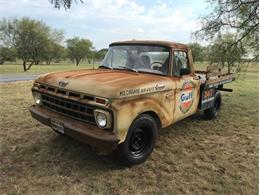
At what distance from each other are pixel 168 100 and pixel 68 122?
5.90ft

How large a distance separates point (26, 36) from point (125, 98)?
103 ft

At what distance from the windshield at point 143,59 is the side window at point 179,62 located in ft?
0.68

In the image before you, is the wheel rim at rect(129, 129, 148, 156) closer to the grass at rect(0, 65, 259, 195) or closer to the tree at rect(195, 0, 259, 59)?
the grass at rect(0, 65, 259, 195)

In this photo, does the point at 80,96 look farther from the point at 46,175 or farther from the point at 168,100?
the point at 168,100

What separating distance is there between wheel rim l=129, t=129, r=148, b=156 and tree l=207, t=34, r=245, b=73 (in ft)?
26.7

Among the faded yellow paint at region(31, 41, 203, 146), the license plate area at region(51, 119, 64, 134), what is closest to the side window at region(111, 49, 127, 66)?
the faded yellow paint at region(31, 41, 203, 146)

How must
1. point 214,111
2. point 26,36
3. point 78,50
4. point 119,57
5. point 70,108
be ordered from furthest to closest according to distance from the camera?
point 78,50, point 26,36, point 214,111, point 119,57, point 70,108

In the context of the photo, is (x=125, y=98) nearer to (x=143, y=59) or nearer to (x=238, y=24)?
(x=143, y=59)

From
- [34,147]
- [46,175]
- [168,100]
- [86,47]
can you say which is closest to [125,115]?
[168,100]

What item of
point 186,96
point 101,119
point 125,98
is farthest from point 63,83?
point 186,96

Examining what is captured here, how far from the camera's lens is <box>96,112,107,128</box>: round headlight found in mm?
3501

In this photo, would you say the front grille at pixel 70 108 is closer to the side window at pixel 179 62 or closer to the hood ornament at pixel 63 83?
the hood ornament at pixel 63 83

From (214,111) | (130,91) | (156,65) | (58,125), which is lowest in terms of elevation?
(214,111)

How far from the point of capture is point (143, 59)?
4.87 meters
